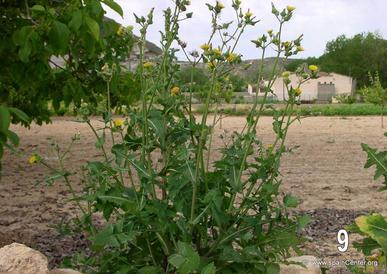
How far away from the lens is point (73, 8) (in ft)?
7.70

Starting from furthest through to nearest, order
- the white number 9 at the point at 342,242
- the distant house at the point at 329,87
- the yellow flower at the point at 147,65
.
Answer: the distant house at the point at 329,87 < the white number 9 at the point at 342,242 < the yellow flower at the point at 147,65

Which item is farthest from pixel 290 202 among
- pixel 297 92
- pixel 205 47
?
pixel 205 47

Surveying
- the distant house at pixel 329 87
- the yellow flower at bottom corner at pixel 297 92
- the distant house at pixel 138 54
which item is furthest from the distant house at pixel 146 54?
the distant house at pixel 329 87

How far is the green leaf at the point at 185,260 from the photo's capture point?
198 centimetres

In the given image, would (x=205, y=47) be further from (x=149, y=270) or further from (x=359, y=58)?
(x=359, y=58)

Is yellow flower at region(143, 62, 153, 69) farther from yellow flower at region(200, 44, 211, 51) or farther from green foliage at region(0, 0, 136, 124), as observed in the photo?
yellow flower at region(200, 44, 211, 51)

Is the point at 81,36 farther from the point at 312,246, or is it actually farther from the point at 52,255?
the point at 312,246

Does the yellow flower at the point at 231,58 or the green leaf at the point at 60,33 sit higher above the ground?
the green leaf at the point at 60,33

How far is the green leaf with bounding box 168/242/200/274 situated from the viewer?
1.98 meters

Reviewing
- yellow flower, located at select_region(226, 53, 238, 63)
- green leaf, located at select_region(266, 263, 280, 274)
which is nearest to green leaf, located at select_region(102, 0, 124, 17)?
yellow flower, located at select_region(226, 53, 238, 63)

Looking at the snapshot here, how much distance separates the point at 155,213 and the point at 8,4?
2.01 metres

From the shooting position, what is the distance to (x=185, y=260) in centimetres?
200

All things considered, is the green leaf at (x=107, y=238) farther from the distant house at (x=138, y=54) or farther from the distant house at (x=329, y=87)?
the distant house at (x=329, y=87)

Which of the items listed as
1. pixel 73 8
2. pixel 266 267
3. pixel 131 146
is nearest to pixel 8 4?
pixel 73 8
